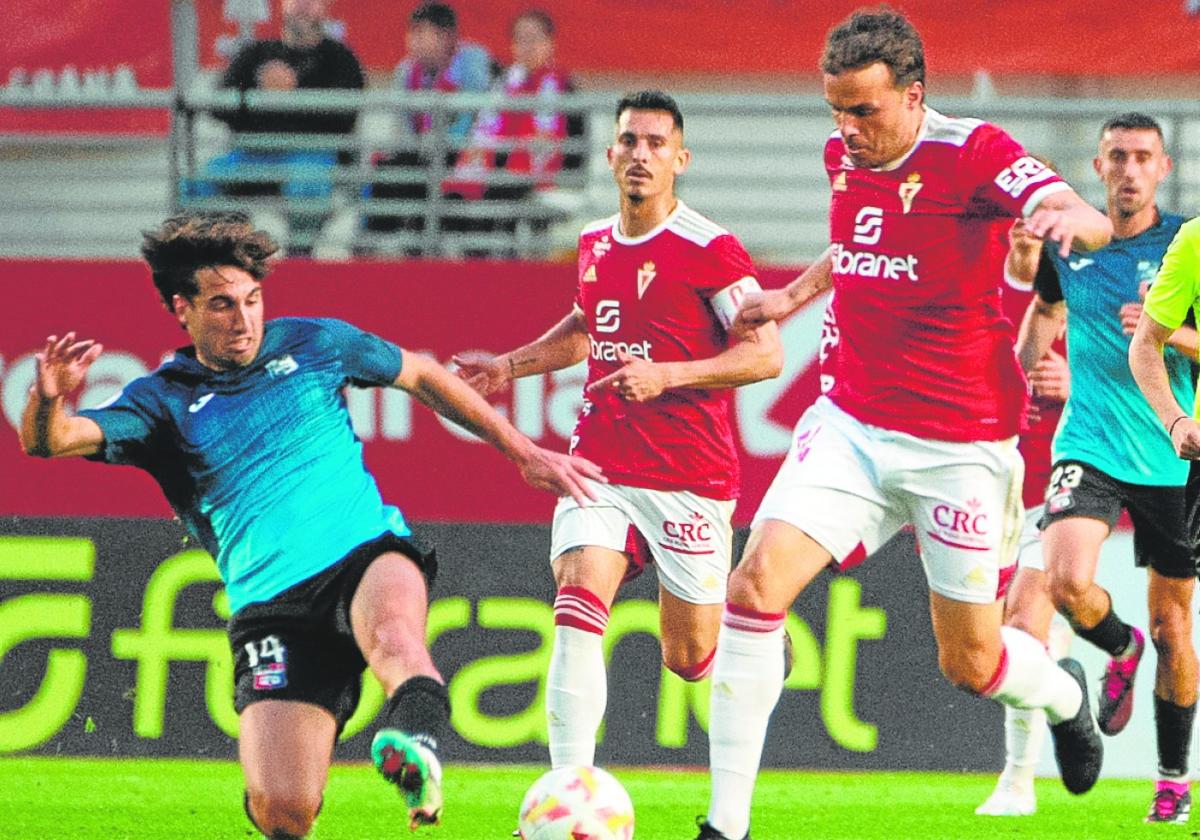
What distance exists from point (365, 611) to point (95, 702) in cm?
457

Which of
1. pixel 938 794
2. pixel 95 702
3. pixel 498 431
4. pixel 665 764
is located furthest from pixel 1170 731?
pixel 95 702

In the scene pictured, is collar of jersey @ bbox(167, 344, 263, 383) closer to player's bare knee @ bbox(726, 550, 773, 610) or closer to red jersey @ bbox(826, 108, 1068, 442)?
player's bare knee @ bbox(726, 550, 773, 610)

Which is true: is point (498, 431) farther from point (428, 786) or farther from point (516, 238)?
point (516, 238)

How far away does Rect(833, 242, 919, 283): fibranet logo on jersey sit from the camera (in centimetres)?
665

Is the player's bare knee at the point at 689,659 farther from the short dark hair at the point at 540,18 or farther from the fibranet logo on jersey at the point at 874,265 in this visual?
the short dark hair at the point at 540,18

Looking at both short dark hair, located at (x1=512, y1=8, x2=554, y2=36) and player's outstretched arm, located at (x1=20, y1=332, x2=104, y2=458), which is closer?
player's outstretched arm, located at (x1=20, y1=332, x2=104, y2=458)

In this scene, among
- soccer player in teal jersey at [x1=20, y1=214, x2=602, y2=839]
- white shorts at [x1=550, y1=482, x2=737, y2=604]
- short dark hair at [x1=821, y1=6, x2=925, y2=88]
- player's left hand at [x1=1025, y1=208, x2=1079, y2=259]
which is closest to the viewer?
A: player's left hand at [x1=1025, y1=208, x2=1079, y2=259]

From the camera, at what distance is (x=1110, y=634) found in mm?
8508

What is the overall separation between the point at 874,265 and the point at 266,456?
2.05 meters

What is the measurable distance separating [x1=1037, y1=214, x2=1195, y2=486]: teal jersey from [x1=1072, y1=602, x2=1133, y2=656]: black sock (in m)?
0.59

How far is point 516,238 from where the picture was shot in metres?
10.8

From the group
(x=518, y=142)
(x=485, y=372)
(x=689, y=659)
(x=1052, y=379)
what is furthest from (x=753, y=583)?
(x=518, y=142)

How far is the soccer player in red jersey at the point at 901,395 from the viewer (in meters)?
6.41

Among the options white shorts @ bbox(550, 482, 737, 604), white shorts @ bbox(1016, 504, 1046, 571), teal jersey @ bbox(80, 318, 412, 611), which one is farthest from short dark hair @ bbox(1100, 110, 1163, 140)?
teal jersey @ bbox(80, 318, 412, 611)
